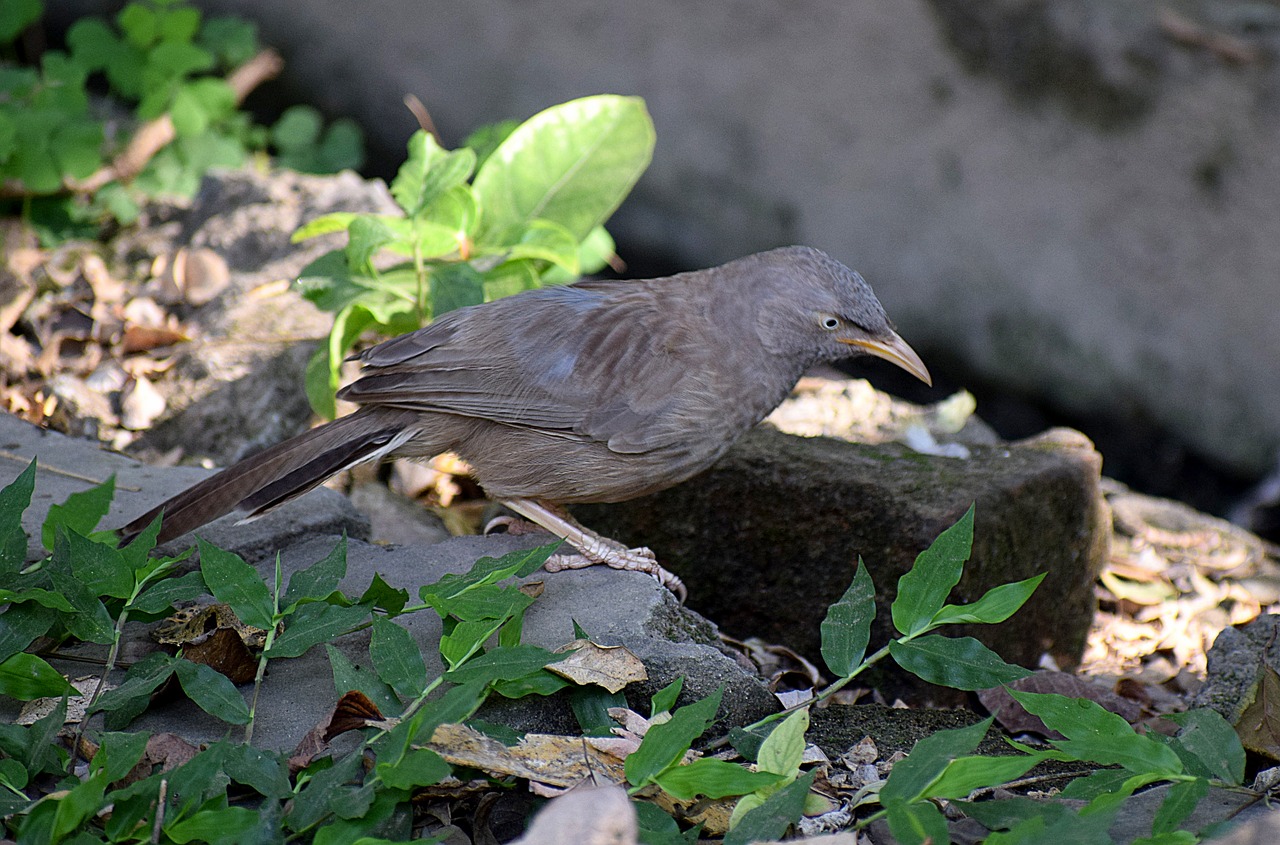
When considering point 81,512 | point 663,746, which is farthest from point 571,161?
point 663,746

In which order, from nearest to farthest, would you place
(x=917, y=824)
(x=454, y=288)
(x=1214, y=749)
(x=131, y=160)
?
(x=917, y=824), (x=1214, y=749), (x=454, y=288), (x=131, y=160)

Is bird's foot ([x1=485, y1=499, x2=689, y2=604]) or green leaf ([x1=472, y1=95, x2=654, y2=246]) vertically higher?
green leaf ([x1=472, y1=95, x2=654, y2=246])

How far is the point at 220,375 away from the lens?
448 cm

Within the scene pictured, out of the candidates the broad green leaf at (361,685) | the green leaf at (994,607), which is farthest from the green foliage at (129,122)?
the green leaf at (994,607)

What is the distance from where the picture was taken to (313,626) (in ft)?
7.93

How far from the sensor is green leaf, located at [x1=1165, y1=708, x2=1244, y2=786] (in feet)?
7.15

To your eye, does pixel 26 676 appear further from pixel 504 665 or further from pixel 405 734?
pixel 504 665

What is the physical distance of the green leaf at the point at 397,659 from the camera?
7.44ft

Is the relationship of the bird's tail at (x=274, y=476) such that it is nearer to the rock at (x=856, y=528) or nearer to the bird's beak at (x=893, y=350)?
the rock at (x=856, y=528)

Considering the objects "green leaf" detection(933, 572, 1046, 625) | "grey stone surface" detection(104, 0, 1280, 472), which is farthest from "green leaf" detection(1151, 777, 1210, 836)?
"grey stone surface" detection(104, 0, 1280, 472)

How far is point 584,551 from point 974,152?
365 centimetres

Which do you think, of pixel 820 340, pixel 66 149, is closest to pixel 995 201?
pixel 820 340

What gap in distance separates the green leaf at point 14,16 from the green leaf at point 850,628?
16.1ft

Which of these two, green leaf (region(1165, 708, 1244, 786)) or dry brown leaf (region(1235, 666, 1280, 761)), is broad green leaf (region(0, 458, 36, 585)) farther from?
dry brown leaf (region(1235, 666, 1280, 761))
